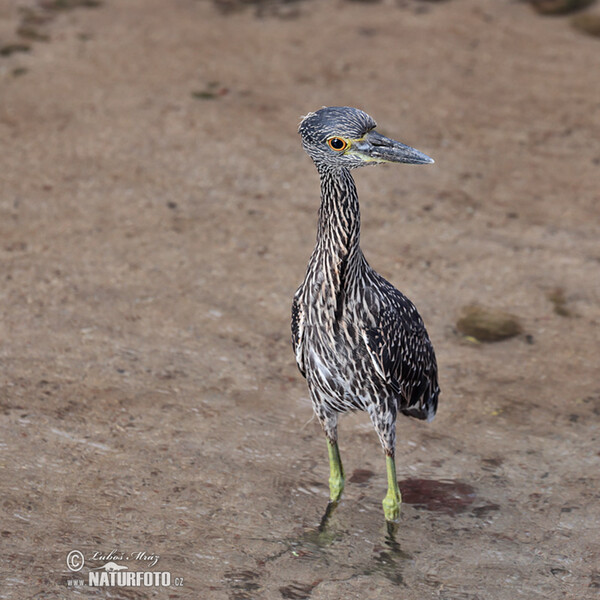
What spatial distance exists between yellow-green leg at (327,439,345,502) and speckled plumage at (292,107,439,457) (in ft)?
0.36

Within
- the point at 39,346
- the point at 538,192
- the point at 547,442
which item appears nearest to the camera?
the point at 547,442

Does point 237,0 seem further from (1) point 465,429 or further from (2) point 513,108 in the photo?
(1) point 465,429

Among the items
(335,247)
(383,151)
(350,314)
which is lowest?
(350,314)

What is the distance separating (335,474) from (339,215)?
66.7 inches

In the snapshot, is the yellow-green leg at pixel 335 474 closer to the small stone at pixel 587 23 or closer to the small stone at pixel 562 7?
the small stone at pixel 587 23

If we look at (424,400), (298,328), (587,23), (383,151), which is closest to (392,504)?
(424,400)

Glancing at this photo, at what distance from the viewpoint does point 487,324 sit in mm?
7516

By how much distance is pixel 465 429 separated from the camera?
6508 millimetres

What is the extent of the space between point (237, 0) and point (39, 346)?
282 inches

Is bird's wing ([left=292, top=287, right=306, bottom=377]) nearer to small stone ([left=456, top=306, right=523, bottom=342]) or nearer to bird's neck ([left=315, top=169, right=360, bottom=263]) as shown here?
bird's neck ([left=315, top=169, right=360, bottom=263])

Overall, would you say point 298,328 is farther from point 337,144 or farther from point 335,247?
point 337,144

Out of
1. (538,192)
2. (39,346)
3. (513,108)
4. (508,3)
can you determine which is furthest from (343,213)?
(508,3)

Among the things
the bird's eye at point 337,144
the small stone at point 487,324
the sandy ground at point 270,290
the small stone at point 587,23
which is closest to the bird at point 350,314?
the bird's eye at point 337,144

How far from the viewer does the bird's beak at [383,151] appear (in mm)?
4895
